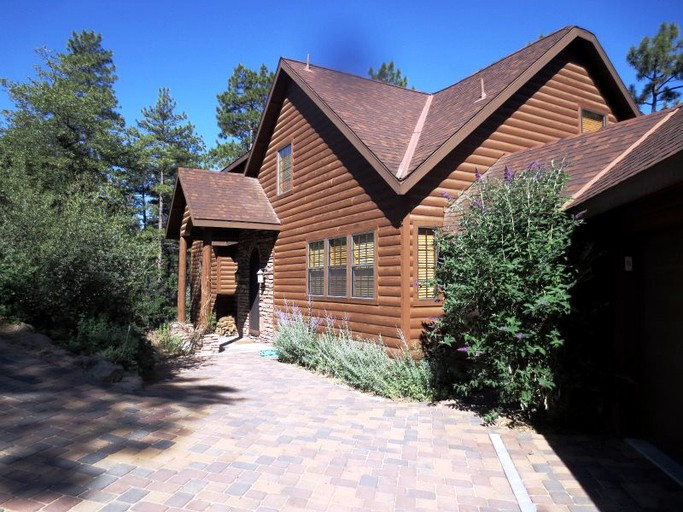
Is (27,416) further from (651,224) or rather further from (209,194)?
(209,194)

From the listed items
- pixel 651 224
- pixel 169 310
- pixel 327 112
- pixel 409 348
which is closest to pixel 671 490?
pixel 651 224

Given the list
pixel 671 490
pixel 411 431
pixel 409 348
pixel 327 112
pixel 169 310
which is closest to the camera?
pixel 671 490

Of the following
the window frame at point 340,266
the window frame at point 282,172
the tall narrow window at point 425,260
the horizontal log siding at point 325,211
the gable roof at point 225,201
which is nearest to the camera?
the tall narrow window at point 425,260

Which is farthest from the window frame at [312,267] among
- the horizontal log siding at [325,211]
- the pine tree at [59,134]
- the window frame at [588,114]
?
the pine tree at [59,134]

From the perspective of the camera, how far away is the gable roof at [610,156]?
4363 mm

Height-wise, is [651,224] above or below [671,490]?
above

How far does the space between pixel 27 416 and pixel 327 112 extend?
309 inches

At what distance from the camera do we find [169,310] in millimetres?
18125

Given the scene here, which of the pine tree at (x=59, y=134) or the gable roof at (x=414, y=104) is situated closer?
the gable roof at (x=414, y=104)

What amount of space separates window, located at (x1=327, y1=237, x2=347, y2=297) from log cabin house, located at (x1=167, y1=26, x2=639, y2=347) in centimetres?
2

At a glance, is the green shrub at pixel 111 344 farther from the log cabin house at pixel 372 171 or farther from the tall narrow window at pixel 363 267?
the tall narrow window at pixel 363 267

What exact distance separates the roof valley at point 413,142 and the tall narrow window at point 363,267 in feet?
4.93

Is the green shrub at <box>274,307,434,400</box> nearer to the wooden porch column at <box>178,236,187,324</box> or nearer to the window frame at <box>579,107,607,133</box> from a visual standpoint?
the wooden porch column at <box>178,236,187,324</box>

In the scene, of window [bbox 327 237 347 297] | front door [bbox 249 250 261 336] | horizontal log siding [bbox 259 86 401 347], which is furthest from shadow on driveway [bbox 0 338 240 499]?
front door [bbox 249 250 261 336]
